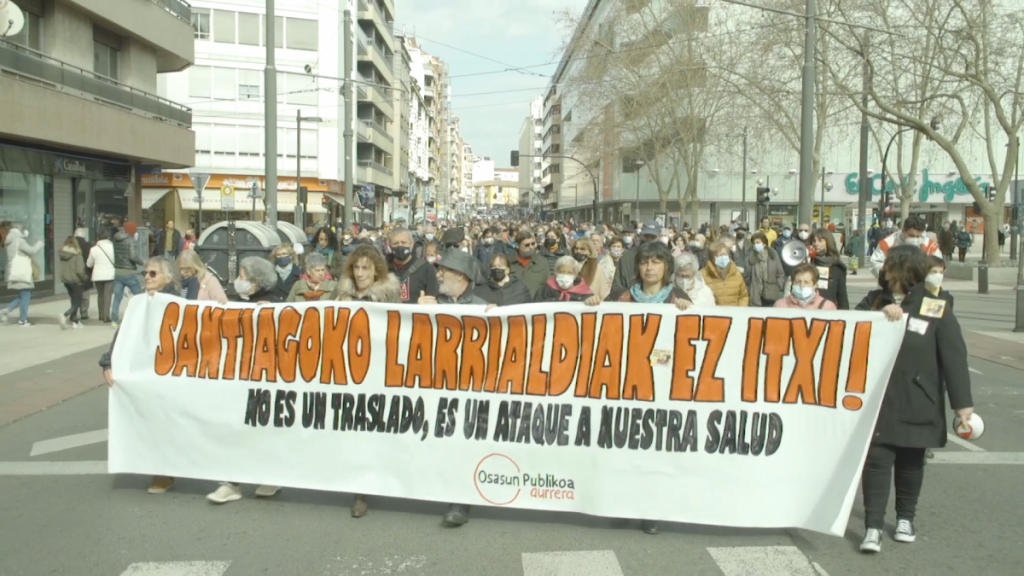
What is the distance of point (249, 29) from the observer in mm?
51438

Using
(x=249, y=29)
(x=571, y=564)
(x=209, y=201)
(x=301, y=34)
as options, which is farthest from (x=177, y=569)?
(x=301, y=34)

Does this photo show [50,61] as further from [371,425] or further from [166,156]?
[371,425]

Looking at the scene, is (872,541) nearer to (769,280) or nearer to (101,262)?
(769,280)

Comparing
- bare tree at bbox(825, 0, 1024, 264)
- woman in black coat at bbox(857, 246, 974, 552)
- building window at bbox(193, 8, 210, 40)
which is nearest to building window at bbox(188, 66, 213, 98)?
building window at bbox(193, 8, 210, 40)

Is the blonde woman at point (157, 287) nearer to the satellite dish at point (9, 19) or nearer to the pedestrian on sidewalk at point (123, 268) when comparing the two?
the pedestrian on sidewalk at point (123, 268)

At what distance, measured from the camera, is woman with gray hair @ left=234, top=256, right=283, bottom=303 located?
6613mm

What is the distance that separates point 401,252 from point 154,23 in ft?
66.2

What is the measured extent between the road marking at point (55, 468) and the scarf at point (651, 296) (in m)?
4.08

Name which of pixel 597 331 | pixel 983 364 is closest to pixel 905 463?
pixel 597 331

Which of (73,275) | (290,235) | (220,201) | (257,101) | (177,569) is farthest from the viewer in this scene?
(257,101)

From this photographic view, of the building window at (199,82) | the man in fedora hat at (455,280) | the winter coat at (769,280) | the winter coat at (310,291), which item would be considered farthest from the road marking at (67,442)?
the building window at (199,82)

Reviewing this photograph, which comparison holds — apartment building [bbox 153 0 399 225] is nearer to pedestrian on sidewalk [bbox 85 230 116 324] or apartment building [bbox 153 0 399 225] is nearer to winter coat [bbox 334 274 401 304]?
pedestrian on sidewalk [bbox 85 230 116 324]

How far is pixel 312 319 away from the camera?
6113 mm

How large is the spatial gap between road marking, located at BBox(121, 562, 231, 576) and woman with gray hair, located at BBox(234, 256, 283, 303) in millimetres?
2018
